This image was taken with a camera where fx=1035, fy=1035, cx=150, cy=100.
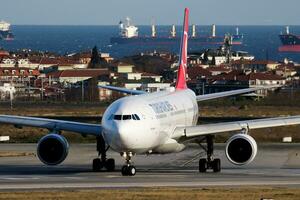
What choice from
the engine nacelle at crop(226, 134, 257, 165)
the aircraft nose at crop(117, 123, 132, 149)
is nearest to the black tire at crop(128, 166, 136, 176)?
the aircraft nose at crop(117, 123, 132, 149)

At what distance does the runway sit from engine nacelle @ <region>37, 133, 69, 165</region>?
0.64 metres

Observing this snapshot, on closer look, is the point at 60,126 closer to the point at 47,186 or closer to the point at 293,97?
the point at 47,186

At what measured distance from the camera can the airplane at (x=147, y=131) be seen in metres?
39.0

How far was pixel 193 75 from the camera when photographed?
165m

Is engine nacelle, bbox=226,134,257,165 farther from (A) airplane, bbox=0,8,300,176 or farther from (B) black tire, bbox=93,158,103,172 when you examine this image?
(B) black tire, bbox=93,158,103,172

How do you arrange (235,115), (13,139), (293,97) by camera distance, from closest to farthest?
(13,139) < (235,115) < (293,97)

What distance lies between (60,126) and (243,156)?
7.83 meters

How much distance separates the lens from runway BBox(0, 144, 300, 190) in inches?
1481

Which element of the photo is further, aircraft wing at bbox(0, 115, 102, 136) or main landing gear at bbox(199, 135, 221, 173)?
main landing gear at bbox(199, 135, 221, 173)

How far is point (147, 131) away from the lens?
1564 inches

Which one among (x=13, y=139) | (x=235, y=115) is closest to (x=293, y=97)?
(x=235, y=115)

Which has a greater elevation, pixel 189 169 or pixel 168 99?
pixel 168 99

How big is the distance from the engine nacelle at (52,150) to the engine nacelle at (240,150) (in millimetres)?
6614

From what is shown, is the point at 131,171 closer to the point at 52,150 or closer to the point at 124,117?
the point at 124,117
